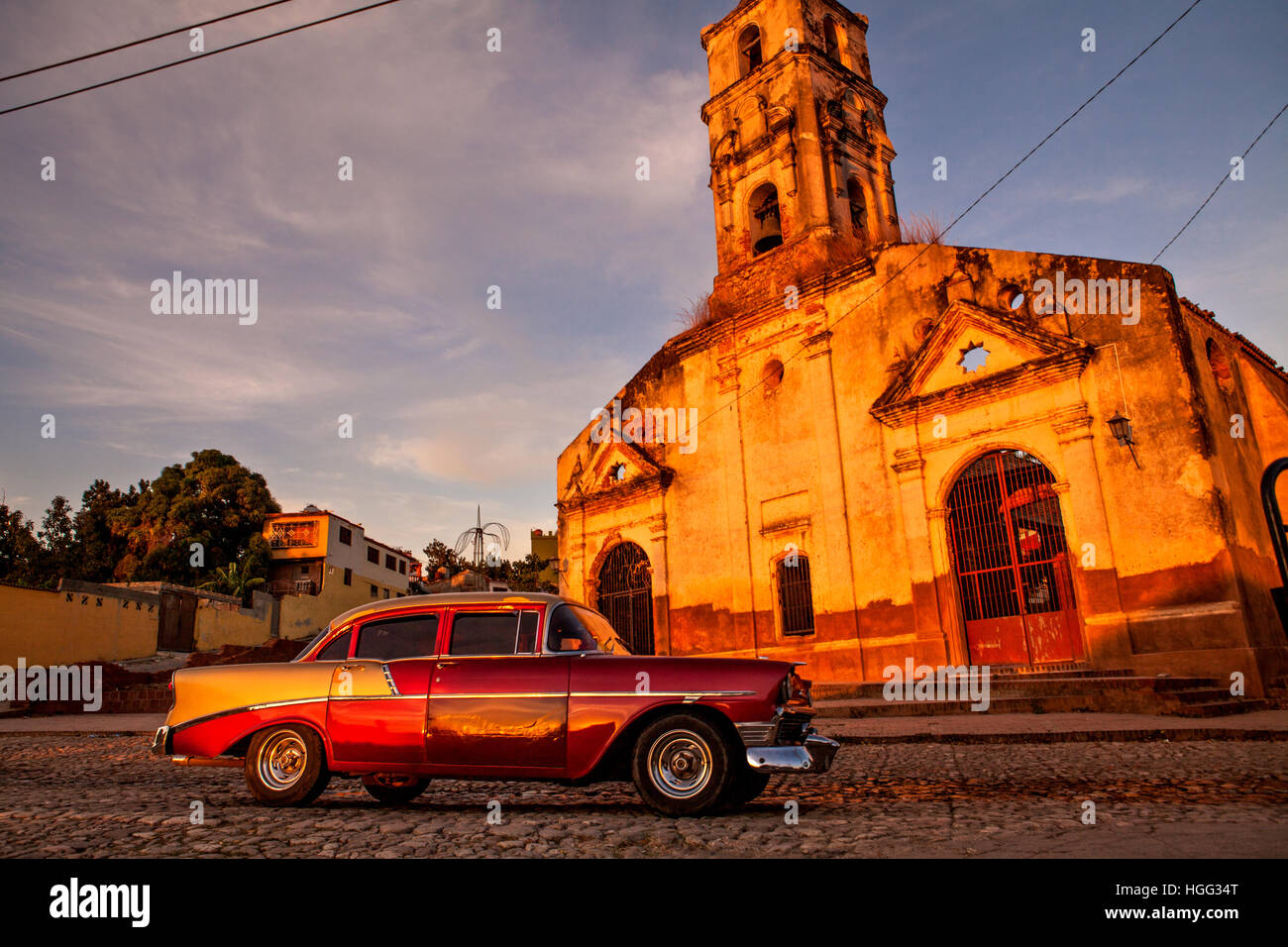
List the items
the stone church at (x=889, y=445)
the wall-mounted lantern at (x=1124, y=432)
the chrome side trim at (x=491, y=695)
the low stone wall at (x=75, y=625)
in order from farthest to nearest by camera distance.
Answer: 1. the low stone wall at (x=75, y=625)
2. the wall-mounted lantern at (x=1124, y=432)
3. the stone church at (x=889, y=445)
4. the chrome side trim at (x=491, y=695)

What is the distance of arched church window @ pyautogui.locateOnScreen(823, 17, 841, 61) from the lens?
64.5 feet

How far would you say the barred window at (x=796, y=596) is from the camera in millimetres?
16031

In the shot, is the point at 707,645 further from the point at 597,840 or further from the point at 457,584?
the point at 457,584

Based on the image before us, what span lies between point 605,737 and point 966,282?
12.7 meters

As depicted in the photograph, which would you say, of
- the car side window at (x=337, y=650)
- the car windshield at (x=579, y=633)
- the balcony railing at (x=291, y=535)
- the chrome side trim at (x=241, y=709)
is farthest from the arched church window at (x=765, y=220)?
the balcony railing at (x=291, y=535)

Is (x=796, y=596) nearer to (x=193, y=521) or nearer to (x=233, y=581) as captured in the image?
(x=233, y=581)

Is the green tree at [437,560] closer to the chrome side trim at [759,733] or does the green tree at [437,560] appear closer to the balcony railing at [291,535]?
the balcony railing at [291,535]

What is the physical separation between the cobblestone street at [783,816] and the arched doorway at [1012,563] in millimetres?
5964

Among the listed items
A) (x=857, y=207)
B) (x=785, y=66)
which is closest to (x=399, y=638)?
(x=857, y=207)

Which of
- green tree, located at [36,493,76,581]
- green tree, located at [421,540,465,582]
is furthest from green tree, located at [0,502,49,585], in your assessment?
green tree, located at [421,540,465,582]

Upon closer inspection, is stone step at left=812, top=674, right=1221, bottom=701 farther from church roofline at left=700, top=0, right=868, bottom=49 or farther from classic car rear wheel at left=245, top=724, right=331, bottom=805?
church roofline at left=700, top=0, right=868, bottom=49

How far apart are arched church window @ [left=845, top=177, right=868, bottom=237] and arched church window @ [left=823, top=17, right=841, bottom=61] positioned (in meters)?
3.47
